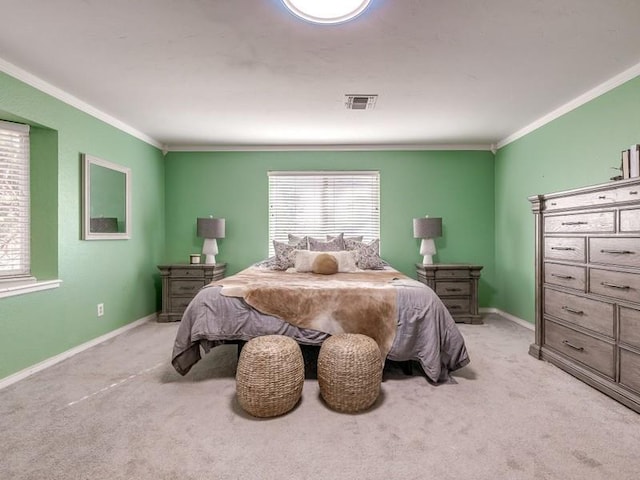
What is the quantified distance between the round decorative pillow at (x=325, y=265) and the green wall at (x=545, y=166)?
2.31 meters

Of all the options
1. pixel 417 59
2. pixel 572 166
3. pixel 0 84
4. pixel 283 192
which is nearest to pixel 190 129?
pixel 283 192

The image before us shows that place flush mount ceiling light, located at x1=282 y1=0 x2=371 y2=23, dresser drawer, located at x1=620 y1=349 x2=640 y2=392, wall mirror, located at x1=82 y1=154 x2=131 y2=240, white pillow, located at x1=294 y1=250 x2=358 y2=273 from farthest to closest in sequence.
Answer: white pillow, located at x1=294 y1=250 x2=358 y2=273 < wall mirror, located at x1=82 y1=154 x2=131 y2=240 < dresser drawer, located at x1=620 y1=349 x2=640 y2=392 < flush mount ceiling light, located at x1=282 y1=0 x2=371 y2=23

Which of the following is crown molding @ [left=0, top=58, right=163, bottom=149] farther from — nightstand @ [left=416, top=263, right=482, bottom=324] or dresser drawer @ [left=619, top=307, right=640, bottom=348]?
dresser drawer @ [left=619, top=307, right=640, bottom=348]

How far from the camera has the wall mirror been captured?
3.34 metres

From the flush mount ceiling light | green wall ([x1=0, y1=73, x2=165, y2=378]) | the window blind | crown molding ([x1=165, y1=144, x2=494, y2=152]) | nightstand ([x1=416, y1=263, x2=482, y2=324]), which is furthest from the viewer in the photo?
crown molding ([x1=165, y1=144, x2=494, y2=152])

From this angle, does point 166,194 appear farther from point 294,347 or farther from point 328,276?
point 294,347

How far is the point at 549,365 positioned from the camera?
2812mm

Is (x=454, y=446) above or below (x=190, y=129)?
below

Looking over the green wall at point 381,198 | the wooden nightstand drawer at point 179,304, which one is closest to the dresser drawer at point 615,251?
the green wall at point 381,198

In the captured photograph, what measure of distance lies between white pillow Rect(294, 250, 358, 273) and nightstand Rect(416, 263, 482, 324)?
1077mm

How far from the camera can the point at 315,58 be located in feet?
8.10

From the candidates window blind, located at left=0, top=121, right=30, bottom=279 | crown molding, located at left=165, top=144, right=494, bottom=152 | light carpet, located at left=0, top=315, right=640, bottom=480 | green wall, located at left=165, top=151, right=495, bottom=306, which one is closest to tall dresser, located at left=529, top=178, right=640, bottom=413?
light carpet, located at left=0, top=315, right=640, bottom=480

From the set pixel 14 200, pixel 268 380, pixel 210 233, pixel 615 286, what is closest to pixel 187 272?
pixel 210 233

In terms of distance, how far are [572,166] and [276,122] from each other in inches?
120
